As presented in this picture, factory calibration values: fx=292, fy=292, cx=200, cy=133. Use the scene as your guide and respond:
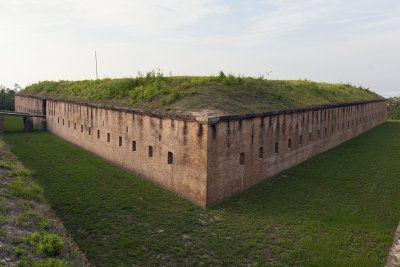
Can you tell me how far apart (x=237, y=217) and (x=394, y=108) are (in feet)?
240

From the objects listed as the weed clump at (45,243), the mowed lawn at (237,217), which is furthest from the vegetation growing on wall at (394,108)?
the weed clump at (45,243)

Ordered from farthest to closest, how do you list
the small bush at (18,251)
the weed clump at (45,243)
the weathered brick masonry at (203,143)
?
the weathered brick masonry at (203,143), the weed clump at (45,243), the small bush at (18,251)

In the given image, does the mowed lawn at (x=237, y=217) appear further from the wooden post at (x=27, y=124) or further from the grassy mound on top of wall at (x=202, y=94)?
the wooden post at (x=27, y=124)

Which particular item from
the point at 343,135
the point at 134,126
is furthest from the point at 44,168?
the point at 343,135

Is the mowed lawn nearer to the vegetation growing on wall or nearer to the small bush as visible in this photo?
the small bush

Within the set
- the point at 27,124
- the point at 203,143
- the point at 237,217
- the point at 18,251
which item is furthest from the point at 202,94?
the point at 27,124

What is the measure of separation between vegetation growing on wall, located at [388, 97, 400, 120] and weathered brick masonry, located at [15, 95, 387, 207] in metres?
44.9

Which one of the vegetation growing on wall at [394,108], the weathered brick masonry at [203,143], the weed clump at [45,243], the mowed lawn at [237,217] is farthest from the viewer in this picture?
the vegetation growing on wall at [394,108]

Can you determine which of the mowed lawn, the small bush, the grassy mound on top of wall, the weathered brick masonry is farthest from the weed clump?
the grassy mound on top of wall

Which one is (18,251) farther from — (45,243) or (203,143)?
(203,143)

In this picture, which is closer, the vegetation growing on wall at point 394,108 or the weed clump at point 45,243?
the weed clump at point 45,243

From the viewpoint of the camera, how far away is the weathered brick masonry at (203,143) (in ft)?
43.0

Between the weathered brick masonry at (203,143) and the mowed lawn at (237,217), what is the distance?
75cm

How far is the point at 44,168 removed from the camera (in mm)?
17547
